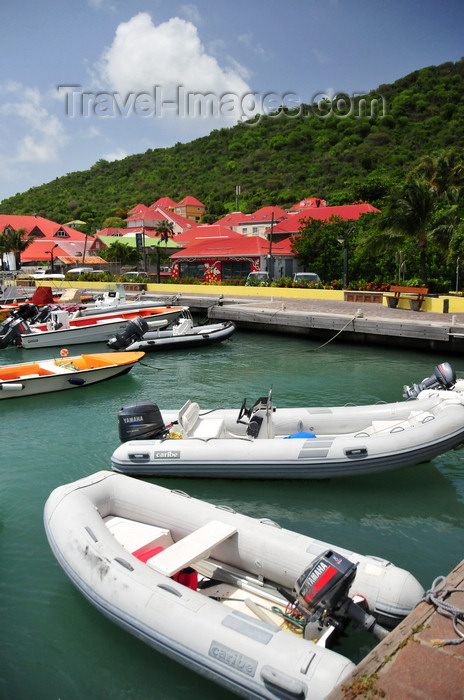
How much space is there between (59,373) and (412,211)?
698 inches

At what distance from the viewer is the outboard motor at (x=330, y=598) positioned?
13.2 ft

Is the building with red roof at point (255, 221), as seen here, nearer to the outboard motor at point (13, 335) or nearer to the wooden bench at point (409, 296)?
the wooden bench at point (409, 296)

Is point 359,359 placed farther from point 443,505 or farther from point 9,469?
point 9,469

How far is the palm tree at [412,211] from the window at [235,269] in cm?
1550

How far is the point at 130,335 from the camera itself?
1808 centimetres

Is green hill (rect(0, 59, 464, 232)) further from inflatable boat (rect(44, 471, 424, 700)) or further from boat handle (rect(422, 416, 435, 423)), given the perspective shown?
inflatable boat (rect(44, 471, 424, 700))

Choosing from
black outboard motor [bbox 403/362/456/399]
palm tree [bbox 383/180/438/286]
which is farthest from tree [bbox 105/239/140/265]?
black outboard motor [bbox 403/362/456/399]

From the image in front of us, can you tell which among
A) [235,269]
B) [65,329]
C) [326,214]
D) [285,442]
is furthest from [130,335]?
[326,214]

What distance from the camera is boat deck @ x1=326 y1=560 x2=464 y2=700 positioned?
2.94 m

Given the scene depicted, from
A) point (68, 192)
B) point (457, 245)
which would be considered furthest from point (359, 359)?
point (68, 192)

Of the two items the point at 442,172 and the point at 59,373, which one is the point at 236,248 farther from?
the point at 59,373

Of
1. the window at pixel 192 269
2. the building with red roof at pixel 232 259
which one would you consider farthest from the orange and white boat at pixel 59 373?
the window at pixel 192 269

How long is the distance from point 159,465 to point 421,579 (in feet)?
12.4

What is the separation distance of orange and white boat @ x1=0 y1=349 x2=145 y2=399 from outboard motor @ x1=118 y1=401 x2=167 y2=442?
5.06 meters
